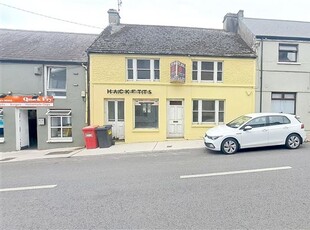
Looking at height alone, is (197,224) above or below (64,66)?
below

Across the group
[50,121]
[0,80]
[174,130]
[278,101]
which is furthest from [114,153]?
→ [278,101]

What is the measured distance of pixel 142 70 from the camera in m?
12.8

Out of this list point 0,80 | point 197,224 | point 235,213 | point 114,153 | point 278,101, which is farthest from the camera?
point 278,101

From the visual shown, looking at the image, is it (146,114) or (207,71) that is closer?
(146,114)

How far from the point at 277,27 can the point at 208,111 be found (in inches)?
316

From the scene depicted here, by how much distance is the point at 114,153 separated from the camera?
32.1 feet

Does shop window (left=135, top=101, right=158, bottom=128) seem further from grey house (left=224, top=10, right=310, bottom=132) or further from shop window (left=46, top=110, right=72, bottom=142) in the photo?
grey house (left=224, top=10, right=310, bottom=132)

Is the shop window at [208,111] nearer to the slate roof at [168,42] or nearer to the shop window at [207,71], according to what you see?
the shop window at [207,71]

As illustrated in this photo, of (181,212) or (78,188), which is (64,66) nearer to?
(78,188)

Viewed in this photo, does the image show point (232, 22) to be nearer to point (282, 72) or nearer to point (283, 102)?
point (282, 72)

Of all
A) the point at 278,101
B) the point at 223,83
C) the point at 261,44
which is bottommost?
the point at 278,101

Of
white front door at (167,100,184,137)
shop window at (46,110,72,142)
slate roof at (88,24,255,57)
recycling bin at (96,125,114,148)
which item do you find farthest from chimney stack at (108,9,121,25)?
recycling bin at (96,125,114,148)

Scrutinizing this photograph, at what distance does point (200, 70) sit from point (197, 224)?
10.8m

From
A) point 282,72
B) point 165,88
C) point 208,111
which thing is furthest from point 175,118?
point 282,72
